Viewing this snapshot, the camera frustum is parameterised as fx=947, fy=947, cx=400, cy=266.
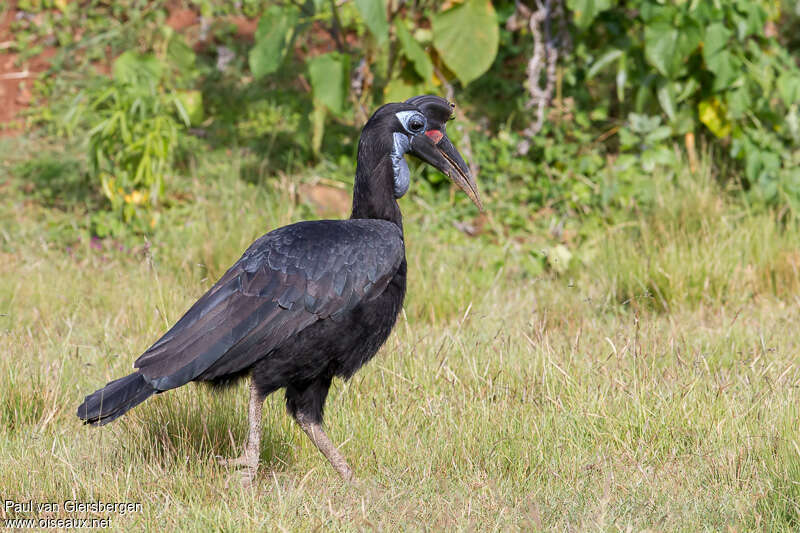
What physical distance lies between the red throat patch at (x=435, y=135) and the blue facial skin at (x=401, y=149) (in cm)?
5

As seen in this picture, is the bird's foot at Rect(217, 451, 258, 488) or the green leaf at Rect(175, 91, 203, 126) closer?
the bird's foot at Rect(217, 451, 258, 488)

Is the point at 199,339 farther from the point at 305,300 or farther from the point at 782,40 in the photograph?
the point at 782,40

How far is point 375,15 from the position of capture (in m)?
6.06

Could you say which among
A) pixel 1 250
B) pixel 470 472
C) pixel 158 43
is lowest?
pixel 470 472

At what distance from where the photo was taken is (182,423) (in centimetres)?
380

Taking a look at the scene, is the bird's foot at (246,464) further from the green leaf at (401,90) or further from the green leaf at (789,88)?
the green leaf at (789,88)

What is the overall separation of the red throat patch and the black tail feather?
5.15 feet

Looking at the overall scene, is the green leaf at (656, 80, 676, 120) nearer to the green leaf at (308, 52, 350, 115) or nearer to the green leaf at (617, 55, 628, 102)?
the green leaf at (617, 55, 628, 102)

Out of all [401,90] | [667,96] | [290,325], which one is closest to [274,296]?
[290,325]

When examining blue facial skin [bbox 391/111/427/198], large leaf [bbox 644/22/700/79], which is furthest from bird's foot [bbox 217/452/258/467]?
large leaf [bbox 644/22/700/79]

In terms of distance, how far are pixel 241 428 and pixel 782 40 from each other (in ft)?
21.3

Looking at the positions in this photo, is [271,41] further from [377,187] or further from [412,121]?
[377,187]

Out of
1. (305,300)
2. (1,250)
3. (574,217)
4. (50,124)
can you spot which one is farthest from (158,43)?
(305,300)

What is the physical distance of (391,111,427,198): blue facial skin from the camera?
12.7 feet
